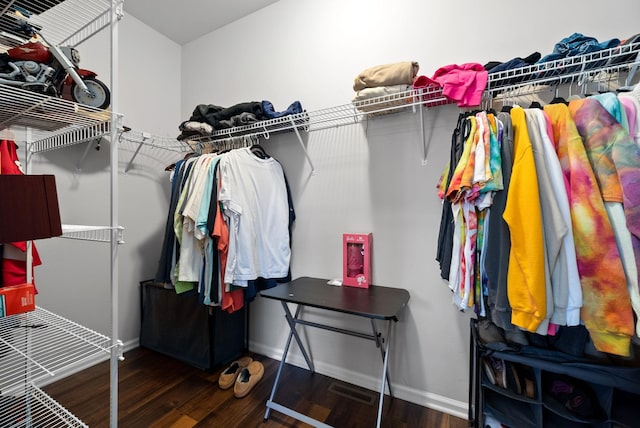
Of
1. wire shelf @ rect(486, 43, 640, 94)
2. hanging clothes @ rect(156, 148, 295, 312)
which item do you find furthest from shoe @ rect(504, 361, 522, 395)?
hanging clothes @ rect(156, 148, 295, 312)

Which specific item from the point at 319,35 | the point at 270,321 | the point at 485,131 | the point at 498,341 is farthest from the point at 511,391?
the point at 319,35

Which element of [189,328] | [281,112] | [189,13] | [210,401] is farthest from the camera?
[189,13]

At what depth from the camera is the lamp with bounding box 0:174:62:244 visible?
78cm

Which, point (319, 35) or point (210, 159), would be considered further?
point (319, 35)

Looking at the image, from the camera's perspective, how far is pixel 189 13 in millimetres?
2398

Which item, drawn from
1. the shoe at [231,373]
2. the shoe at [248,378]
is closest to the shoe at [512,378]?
the shoe at [248,378]

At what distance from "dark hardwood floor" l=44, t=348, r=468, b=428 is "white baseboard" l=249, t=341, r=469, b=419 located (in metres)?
0.04

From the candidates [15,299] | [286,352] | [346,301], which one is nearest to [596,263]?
[346,301]

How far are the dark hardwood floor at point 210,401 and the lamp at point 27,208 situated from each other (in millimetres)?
1386

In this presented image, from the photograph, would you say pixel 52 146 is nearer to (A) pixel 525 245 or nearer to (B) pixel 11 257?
(B) pixel 11 257

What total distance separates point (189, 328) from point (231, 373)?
0.50m

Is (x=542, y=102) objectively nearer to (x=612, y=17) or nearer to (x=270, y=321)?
(x=612, y=17)

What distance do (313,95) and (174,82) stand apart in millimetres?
1598

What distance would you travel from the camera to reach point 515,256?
1048 millimetres
